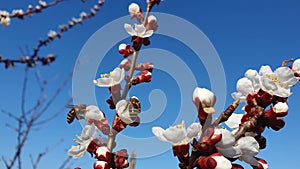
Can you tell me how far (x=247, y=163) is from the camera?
0.77 m

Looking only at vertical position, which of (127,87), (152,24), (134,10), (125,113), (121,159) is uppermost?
(134,10)

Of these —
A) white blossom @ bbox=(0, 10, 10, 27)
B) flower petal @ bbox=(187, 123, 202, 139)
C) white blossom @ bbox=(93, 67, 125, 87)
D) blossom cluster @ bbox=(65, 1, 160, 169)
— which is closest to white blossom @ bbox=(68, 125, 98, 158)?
blossom cluster @ bbox=(65, 1, 160, 169)

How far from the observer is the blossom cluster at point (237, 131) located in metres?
0.70

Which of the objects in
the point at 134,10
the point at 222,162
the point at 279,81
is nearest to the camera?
the point at 222,162

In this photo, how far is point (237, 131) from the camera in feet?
2.52

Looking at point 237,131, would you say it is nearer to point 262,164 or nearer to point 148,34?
point 262,164

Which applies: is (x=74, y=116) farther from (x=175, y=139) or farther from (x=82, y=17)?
(x=82, y=17)

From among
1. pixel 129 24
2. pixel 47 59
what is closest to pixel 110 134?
pixel 129 24

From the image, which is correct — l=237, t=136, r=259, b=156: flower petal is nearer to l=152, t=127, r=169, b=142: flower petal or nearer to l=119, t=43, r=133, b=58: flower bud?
l=152, t=127, r=169, b=142: flower petal

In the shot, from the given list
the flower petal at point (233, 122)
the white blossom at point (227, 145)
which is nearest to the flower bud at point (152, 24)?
the flower petal at point (233, 122)

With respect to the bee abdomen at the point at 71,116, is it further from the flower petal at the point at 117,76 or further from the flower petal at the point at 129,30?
the flower petal at the point at 129,30

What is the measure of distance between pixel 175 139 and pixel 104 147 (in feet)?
0.81

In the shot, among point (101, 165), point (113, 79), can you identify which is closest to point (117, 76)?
point (113, 79)

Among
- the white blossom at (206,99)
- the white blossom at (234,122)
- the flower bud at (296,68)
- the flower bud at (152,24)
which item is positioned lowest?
the white blossom at (206,99)
